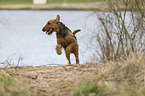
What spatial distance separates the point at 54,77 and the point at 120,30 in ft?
6.04

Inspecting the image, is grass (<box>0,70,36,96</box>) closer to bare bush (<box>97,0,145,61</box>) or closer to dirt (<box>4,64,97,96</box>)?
dirt (<box>4,64,97,96</box>)

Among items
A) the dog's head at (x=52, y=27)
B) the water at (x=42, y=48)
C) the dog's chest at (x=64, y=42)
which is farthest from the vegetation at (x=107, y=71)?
the dog's head at (x=52, y=27)

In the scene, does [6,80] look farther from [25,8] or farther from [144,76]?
[25,8]

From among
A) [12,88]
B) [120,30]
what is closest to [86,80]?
[12,88]

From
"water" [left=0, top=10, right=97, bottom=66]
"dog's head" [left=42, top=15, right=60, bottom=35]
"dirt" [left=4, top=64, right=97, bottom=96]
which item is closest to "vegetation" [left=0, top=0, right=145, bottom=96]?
"dirt" [left=4, top=64, right=97, bottom=96]

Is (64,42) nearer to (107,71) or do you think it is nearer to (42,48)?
(107,71)

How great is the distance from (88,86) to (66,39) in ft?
6.88

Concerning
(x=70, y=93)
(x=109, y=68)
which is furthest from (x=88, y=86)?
(x=109, y=68)

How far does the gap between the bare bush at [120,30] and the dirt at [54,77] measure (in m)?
0.62

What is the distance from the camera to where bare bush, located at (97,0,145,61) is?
6.29 meters

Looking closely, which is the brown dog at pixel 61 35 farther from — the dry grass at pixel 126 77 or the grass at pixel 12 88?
the grass at pixel 12 88

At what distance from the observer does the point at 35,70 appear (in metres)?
6.23

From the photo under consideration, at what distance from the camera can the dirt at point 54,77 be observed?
182 inches

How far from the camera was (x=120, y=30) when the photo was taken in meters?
6.35
